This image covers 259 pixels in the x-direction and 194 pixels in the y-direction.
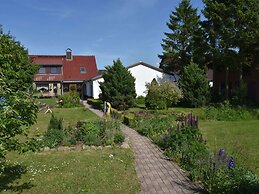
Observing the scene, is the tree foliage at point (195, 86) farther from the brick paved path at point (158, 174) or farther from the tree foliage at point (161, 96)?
the brick paved path at point (158, 174)

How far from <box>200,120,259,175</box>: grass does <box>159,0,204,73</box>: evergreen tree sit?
996 inches

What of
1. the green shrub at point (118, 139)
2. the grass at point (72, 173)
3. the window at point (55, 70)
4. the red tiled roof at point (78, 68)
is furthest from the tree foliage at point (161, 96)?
the window at point (55, 70)

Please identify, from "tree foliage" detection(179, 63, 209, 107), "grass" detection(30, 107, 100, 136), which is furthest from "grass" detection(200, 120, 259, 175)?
"tree foliage" detection(179, 63, 209, 107)

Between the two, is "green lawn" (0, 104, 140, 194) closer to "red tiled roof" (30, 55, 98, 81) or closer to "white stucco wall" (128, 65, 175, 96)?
"white stucco wall" (128, 65, 175, 96)

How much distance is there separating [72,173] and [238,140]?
7.67 metres

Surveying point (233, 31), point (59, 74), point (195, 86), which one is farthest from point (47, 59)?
point (233, 31)

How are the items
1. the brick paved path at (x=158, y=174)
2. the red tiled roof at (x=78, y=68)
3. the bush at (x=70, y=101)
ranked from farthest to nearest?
the red tiled roof at (x=78, y=68)
the bush at (x=70, y=101)
the brick paved path at (x=158, y=174)

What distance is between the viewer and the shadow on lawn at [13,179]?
21.4 feet

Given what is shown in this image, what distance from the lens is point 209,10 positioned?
96.1ft

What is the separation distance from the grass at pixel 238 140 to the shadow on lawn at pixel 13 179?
5827 mm

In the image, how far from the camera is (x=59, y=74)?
4994cm

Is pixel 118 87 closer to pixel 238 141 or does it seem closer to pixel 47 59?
pixel 238 141

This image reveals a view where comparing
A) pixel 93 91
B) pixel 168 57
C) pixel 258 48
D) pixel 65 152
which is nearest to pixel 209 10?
pixel 258 48

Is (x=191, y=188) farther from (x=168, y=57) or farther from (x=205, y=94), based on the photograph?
(x=168, y=57)
